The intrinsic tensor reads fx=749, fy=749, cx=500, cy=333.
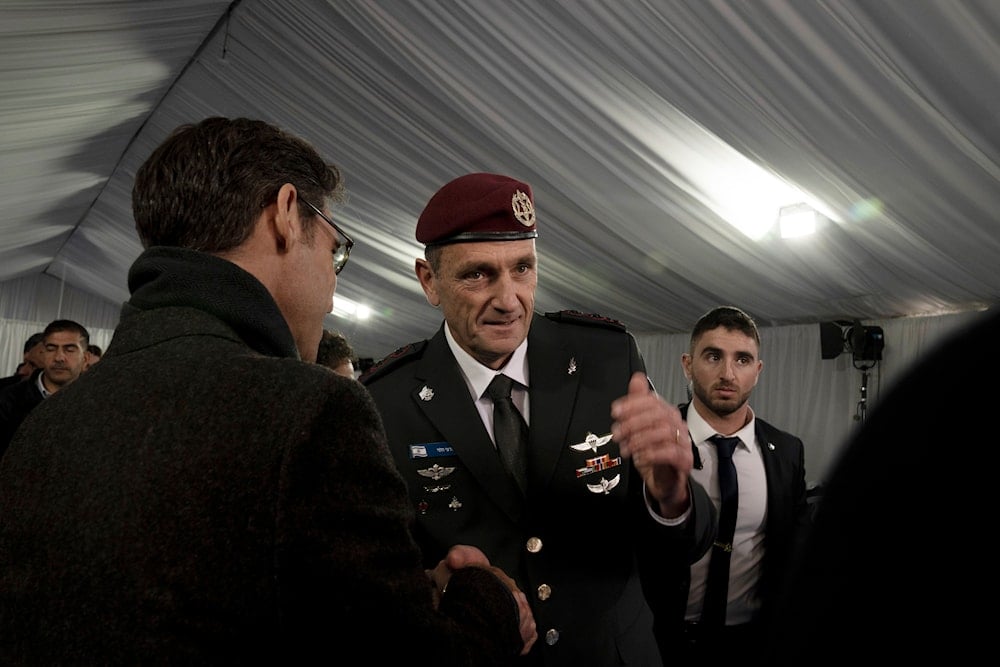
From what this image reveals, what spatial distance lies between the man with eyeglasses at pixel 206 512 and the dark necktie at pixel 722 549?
1383 mm

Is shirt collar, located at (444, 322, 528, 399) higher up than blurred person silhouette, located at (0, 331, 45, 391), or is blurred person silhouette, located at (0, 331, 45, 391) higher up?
blurred person silhouette, located at (0, 331, 45, 391)

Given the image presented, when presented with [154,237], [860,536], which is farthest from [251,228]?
[860,536]

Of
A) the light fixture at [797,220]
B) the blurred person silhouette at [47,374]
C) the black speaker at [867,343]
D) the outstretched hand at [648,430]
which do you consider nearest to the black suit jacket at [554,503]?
the outstretched hand at [648,430]

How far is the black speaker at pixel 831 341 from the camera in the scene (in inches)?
261

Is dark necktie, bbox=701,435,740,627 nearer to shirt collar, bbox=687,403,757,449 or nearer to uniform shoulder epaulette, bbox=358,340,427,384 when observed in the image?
shirt collar, bbox=687,403,757,449

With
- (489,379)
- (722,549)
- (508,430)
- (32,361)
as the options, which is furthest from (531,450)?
(32,361)

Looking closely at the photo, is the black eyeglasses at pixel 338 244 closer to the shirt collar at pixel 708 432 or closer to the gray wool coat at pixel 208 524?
the gray wool coat at pixel 208 524

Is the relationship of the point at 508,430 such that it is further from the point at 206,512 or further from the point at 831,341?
the point at 831,341

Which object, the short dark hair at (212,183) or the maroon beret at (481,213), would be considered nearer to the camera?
the short dark hair at (212,183)

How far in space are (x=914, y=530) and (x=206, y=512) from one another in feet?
2.33

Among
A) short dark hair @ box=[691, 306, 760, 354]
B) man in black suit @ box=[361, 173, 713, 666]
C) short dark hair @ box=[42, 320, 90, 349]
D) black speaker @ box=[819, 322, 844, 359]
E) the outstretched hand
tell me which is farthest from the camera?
black speaker @ box=[819, 322, 844, 359]

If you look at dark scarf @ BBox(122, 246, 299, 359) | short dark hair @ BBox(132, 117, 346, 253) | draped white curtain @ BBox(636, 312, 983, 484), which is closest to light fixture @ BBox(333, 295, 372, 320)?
draped white curtain @ BBox(636, 312, 983, 484)

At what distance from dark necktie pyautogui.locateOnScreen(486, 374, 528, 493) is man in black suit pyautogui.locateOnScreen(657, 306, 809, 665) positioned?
0.74 metres

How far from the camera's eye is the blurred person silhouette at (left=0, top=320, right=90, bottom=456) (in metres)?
4.16
